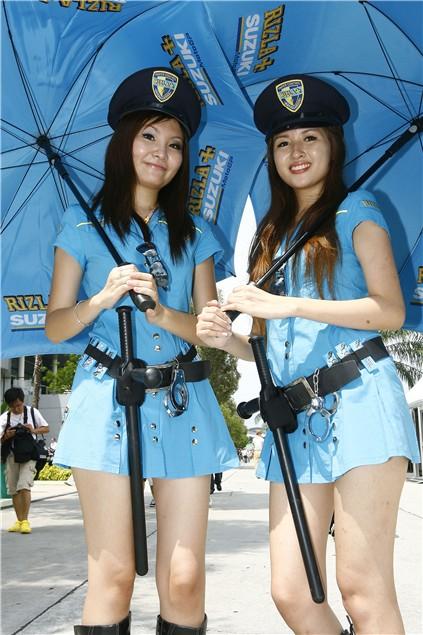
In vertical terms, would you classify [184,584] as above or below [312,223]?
below

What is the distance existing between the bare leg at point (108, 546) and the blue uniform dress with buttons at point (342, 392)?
24.8 inches

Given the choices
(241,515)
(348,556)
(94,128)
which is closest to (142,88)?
(94,128)

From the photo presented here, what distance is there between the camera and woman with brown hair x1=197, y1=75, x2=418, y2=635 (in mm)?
2943

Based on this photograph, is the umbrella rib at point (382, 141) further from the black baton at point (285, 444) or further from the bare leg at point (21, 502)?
the bare leg at point (21, 502)

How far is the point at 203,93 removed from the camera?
4012 mm

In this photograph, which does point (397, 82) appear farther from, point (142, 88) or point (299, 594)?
point (299, 594)

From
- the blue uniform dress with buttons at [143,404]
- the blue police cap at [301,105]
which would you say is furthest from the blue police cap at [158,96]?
the blue uniform dress with buttons at [143,404]

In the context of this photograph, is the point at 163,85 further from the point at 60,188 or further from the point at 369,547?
the point at 369,547

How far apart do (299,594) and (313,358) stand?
0.96 m

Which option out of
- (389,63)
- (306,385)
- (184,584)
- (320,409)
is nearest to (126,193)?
(306,385)

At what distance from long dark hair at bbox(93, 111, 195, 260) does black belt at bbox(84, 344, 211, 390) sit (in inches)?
19.2

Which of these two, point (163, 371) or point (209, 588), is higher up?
point (163, 371)

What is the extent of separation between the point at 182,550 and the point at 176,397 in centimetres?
64

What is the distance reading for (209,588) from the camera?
7.07 metres
